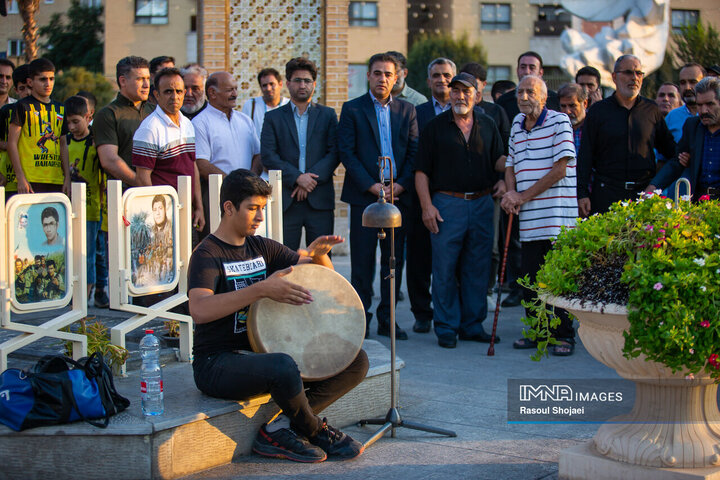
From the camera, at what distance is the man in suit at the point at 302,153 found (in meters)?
8.08

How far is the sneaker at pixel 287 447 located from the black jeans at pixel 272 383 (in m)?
0.06

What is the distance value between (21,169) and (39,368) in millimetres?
4007

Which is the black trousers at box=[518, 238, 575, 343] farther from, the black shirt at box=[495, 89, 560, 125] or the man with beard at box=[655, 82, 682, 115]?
the man with beard at box=[655, 82, 682, 115]

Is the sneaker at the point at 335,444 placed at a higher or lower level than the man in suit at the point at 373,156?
lower

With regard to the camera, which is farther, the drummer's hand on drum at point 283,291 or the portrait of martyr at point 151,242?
the portrait of martyr at point 151,242

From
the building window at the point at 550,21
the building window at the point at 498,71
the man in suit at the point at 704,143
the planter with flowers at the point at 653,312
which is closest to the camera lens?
the planter with flowers at the point at 653,312

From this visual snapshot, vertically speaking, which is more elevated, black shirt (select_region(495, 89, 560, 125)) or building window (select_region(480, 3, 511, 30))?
building window (select_region(480, 3, 511, 30))

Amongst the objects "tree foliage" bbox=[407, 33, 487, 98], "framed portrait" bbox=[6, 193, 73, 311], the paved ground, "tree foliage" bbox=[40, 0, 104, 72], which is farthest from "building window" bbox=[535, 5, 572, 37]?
"framed portrait" bbox=[6, 193, 73, 311]

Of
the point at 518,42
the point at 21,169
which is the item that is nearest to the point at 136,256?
the point at 21,169

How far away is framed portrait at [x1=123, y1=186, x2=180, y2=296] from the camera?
18.7 feet

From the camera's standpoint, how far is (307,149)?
8.20 m

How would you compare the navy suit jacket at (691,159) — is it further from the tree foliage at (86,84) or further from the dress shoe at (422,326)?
the tree foliage at (86,84)

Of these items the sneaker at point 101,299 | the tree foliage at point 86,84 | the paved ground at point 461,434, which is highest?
the tree foliage at point 86,84

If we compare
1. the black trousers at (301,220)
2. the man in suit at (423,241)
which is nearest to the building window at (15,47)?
the man in suit at (423,241)
